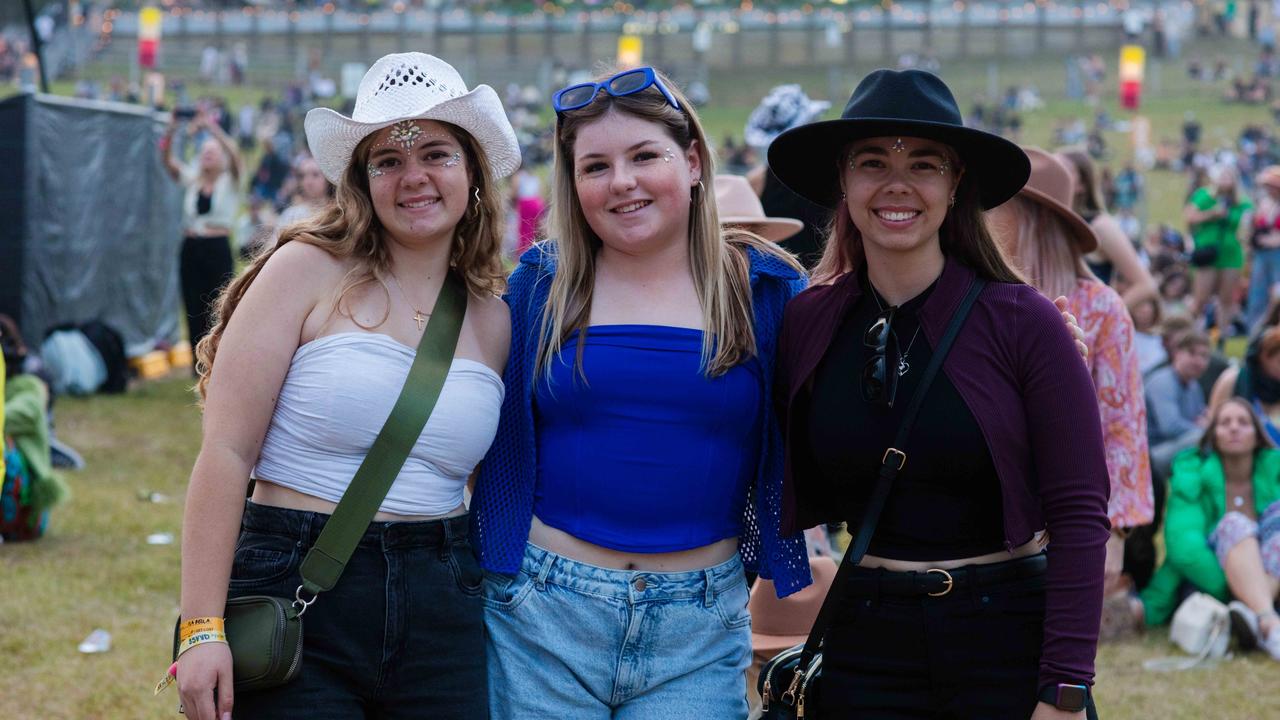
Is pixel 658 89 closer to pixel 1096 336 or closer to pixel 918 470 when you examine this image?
pixel 918 470

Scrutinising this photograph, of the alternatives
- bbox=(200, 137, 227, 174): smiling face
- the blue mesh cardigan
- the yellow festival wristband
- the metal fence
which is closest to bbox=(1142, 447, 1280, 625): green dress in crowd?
the blue mesh cardigan

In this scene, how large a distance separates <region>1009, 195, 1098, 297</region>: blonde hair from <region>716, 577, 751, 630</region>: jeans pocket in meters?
1.70

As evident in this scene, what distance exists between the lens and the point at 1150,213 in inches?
1147

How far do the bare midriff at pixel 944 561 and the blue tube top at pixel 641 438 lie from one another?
1.34 feet

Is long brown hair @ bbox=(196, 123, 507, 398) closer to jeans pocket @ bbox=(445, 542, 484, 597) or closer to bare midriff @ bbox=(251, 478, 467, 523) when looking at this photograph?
bare midriff @ bbox=(251, 478, 467, 523)

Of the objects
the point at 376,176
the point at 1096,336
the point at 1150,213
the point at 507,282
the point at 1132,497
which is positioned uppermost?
the point at 376,176

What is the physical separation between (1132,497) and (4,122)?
376 inches

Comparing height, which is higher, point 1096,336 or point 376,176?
point 376,176

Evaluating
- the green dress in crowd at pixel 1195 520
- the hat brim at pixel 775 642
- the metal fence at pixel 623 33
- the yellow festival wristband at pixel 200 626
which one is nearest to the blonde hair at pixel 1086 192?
the green dress in crowd at pixel 1195 520

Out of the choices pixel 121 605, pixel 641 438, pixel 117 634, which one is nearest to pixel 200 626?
pixel 641 438

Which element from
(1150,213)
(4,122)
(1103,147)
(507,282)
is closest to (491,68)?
(1103,147)

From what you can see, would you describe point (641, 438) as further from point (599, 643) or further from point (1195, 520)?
point (1195, 520)

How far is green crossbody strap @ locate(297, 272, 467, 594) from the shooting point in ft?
8.64

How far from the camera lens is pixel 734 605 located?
9.68 ft
